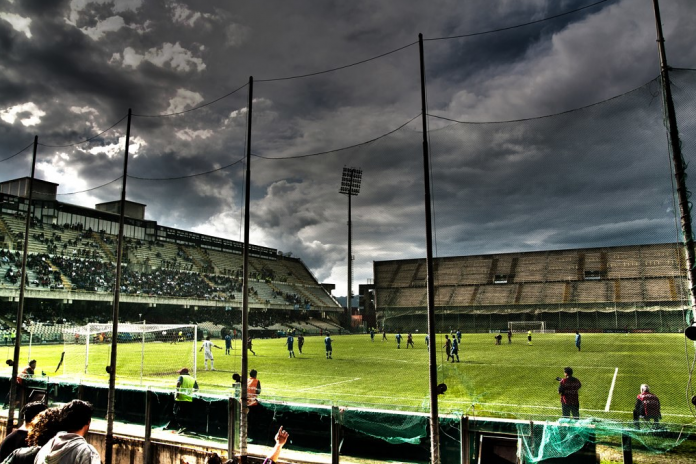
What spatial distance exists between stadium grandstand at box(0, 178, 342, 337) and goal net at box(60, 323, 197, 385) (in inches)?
440

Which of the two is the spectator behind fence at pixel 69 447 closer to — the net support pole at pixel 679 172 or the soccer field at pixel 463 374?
the soccer field at pixel 463 374

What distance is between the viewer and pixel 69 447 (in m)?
3.76

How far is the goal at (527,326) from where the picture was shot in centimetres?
5738

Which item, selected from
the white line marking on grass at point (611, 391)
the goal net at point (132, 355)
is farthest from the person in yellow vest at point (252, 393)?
the white line marking on grass at point (611, 391)

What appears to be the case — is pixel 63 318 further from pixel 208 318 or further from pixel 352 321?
pixel 352 321

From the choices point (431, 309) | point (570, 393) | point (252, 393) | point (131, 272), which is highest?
point (131, 272)

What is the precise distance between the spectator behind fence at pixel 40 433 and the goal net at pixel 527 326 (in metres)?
57.6

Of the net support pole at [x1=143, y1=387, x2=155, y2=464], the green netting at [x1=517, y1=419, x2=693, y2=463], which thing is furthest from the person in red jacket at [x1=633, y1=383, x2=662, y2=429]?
the net support pole at [x1=143, y1=387, x2=155, y2=464]

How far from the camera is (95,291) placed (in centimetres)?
5038

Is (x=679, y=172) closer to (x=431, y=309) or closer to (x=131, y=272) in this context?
(x=431, y=309)

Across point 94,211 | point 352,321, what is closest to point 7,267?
point 94,211

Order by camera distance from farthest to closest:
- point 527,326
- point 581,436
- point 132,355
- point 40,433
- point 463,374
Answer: point 527,326, point 132,355, point 463,374, point 581,436, point 40,433

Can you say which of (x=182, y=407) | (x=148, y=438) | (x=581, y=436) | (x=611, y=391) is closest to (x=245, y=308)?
(x=182, y=407)

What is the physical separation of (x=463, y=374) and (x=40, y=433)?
2191cm
